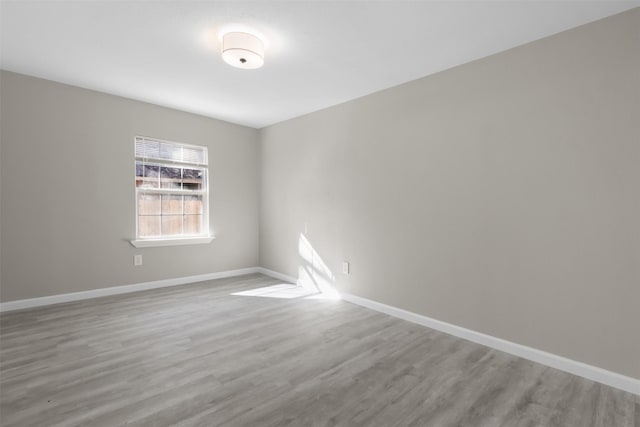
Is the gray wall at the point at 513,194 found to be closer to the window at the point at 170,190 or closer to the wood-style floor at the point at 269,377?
the wood-style floor at the point at 269,377

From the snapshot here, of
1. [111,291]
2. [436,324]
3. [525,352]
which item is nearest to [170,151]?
[111,291]

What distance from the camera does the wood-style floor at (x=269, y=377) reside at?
5.58 feet

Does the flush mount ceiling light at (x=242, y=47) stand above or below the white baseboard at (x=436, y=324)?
above

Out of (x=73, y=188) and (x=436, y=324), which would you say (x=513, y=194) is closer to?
(x=436, y=324)

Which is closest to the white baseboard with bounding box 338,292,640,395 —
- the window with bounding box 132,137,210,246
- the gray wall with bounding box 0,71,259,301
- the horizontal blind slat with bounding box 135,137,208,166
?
the window with bounding box 132,137,210,246

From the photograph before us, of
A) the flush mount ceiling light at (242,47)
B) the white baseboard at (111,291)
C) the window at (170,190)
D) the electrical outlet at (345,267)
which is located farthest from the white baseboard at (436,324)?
the flush mount ceiling light at (242,47)

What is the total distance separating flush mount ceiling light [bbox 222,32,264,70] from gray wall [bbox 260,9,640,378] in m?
1.56

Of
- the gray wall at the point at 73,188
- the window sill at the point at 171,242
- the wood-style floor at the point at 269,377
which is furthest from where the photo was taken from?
the window sill at the point at 171,242

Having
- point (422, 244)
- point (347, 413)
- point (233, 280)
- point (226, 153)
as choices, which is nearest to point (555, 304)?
point (422, 244)

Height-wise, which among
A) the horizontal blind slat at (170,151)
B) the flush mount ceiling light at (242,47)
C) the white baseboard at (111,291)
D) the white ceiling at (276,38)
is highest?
the white ceiling at (276,38)

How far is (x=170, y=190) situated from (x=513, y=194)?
422cm

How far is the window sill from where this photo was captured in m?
4.01

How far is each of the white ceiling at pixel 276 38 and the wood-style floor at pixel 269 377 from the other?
253 cm

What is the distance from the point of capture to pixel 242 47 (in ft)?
7.72
